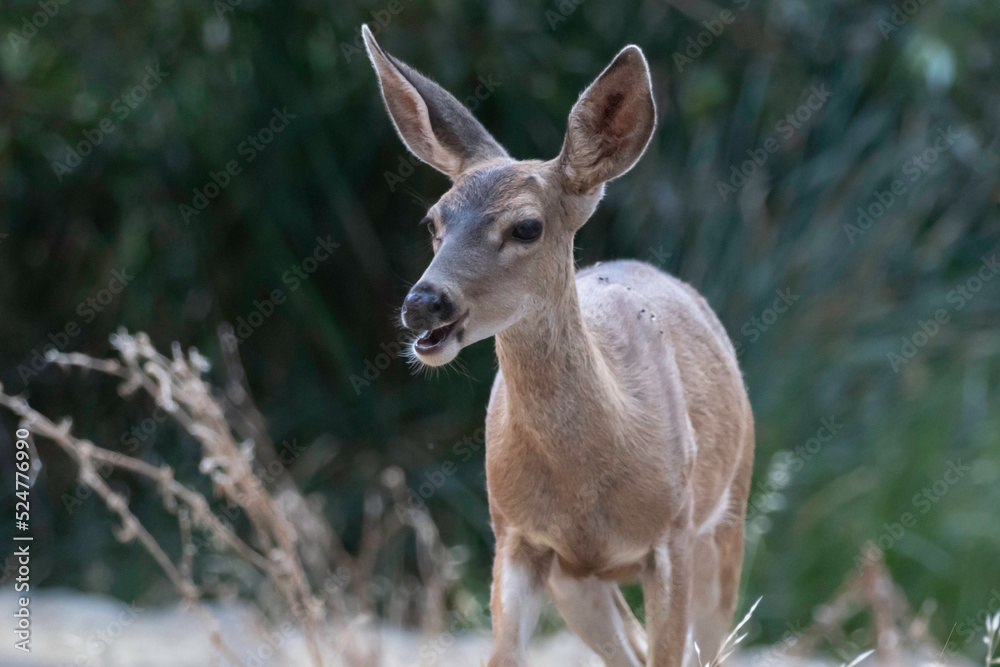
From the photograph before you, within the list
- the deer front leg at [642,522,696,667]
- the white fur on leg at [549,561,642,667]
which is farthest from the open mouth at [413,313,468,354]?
the white fur on leg at [549,561,642,667]

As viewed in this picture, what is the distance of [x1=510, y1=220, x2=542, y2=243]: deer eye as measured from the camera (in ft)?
10.8

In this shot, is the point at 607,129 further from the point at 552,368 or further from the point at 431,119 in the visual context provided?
the point at 552,368

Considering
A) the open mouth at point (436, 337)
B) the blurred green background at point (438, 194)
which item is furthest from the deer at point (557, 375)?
the blurred green background at point (438, 194)

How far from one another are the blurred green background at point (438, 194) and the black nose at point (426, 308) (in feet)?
12.4

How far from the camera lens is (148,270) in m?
7.71

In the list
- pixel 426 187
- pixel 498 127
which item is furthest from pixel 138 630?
pixel 498 127

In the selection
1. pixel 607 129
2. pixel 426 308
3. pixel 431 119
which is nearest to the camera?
pixel 426 308

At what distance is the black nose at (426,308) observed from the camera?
2977mm

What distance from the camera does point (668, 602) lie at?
349 cm

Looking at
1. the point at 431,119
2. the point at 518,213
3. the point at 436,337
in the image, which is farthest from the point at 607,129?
the point at 436,337

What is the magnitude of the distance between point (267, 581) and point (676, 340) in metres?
3.86

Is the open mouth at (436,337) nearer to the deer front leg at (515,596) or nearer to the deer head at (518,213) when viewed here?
the deer head at (518,213)

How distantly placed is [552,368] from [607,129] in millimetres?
672

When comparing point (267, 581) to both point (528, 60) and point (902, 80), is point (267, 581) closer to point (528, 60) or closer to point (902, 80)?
point (528, 60)
